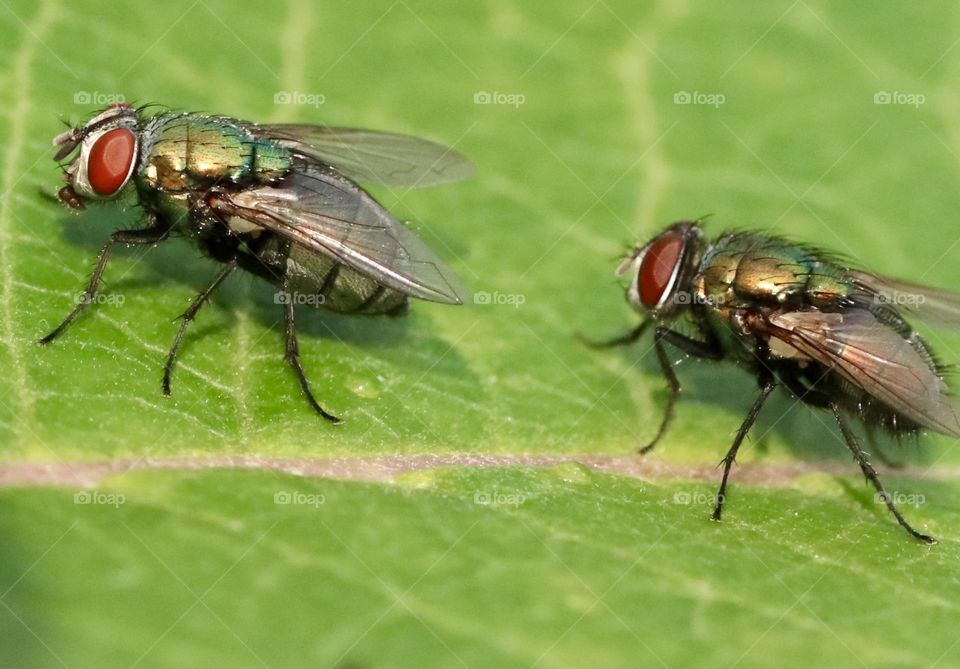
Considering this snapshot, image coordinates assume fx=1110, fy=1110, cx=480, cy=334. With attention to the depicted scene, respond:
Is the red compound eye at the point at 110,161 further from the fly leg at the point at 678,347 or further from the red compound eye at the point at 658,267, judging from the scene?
the fly leg at the point at 678,347

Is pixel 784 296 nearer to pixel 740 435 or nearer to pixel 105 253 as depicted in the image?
pixel 740 435

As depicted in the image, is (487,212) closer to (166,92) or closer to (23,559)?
(166,92)

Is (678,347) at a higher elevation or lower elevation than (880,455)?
higher

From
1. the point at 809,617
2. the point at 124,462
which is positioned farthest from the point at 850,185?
the point at 124,462

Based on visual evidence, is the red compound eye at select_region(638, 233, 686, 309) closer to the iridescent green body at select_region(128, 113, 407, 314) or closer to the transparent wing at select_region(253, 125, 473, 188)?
the transparent wing at select_region(253, 125, 473, 188)

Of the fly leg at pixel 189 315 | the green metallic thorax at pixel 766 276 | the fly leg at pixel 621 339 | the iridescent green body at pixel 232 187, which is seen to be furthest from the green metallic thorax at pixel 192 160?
the green metallic thorax at pixel 766 276

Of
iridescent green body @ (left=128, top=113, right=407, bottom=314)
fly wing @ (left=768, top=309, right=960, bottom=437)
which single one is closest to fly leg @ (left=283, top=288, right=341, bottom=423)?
iridescent green body @ (left=128, top=113, right=407, bottom=314)

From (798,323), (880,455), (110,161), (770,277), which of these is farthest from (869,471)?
(110,161)
